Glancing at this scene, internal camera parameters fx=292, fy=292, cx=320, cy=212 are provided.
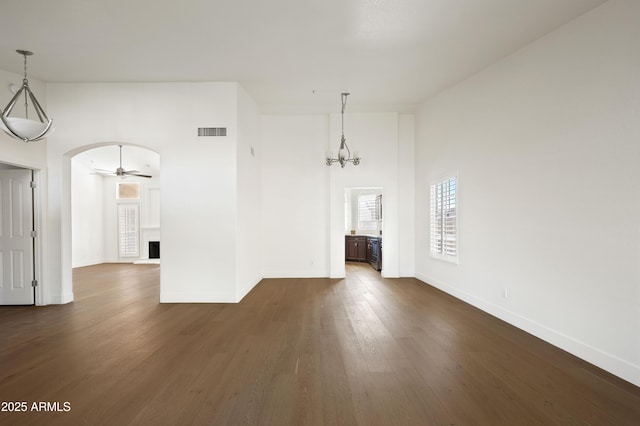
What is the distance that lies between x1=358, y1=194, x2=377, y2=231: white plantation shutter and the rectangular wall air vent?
600 centimetres

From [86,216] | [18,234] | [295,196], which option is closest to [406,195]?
[295,196]

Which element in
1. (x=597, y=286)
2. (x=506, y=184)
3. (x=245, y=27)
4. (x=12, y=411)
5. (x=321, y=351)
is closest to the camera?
(x=12, y=411)

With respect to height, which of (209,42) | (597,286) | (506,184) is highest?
(209,42)

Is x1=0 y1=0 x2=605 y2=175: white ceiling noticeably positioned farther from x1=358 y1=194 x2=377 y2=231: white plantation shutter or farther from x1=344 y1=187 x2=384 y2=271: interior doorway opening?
x1=358 y1=194 x2=377 y2=231: white plantation shutter

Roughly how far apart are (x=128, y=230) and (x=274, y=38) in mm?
9589

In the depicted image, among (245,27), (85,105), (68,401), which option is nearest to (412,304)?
(68,401)

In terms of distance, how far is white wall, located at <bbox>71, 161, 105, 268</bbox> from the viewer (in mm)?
9414

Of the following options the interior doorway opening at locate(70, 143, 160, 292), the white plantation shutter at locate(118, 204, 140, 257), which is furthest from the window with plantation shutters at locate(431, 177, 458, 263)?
the white plantation shutter at locate(118, 204, 140, 257)

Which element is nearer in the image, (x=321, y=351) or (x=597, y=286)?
(x=597, y=286)

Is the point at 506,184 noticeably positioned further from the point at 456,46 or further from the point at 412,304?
the point at 412,304

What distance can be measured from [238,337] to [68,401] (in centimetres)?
155

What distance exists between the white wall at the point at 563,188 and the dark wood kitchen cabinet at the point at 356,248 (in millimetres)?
4561

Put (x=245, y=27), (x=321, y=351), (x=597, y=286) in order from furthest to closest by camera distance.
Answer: (x=245, y=27) < (x=321, y=351) < (x=597, y=286)

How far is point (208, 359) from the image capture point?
292cm
